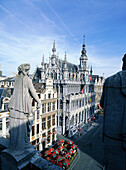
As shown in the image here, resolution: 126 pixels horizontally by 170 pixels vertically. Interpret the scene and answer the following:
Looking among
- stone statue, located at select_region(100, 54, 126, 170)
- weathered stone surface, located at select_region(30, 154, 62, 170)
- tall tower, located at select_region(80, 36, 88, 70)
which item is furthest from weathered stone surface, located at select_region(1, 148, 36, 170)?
tall tower, located at select_region(80, 36, 88, 70)

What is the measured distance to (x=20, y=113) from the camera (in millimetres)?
4469

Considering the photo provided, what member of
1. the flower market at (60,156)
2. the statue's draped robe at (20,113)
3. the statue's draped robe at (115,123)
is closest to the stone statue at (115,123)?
the statue's draped robe at (115,123)

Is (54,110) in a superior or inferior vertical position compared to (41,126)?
superior

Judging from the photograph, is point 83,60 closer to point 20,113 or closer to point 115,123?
point 20,113

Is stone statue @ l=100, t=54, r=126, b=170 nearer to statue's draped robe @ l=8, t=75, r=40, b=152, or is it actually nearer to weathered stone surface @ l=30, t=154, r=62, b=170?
weathered stone surface @ l=30, t=154, r=62, b=170

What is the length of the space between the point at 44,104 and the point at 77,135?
14.8 meters

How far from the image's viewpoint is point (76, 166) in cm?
1956

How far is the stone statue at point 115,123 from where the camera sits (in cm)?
289

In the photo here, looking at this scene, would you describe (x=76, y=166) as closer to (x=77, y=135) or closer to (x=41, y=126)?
(x=41, y=126)

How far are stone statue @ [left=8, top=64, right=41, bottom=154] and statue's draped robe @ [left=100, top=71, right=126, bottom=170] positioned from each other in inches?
114

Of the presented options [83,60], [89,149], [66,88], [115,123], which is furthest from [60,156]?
[83,60]

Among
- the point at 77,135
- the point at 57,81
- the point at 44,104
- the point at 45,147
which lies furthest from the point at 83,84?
the point at 45,147

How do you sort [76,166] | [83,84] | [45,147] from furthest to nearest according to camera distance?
[83,84], [45,147], [76,166]

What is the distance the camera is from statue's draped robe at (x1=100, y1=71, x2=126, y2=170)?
2.89 m
